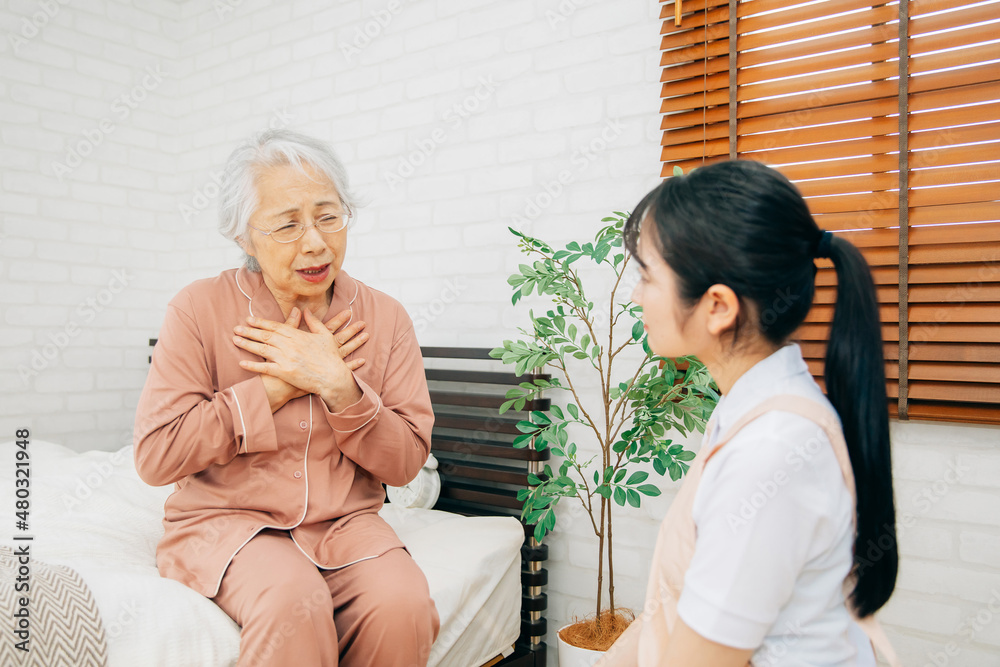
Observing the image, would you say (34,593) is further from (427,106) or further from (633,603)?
(427,106)

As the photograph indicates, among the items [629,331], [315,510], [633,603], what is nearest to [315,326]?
[315,510]

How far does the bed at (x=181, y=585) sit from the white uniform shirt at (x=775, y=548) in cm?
93

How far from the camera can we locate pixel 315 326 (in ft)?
5.15

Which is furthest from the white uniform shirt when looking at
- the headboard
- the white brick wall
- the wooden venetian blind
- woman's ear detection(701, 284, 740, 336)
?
the headboard

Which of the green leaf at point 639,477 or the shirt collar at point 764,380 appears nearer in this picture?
the shirt collar at point 764,380

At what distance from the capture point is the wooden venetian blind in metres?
1.64

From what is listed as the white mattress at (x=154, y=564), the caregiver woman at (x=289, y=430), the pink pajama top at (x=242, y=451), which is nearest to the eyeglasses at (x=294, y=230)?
the caregiver woman at (x=289, y=430)

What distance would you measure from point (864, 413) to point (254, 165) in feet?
4.21

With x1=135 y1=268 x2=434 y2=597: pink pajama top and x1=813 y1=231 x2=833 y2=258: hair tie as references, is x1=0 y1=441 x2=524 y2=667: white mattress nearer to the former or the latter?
x1=135 y1=268 x2=434 y2=597: pink pajama top

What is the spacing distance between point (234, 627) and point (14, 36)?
9.69ft

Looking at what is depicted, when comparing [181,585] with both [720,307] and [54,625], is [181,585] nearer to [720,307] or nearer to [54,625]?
[54,625]

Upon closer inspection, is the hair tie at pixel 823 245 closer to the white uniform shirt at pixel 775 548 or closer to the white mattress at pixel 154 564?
the white uniform shirt at pixel 775 548

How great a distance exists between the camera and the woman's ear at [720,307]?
0.89 m

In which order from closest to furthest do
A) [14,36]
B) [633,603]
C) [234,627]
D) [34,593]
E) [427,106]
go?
1. [34,593]
2. [234,627]
3. [633,603]
4. [427,106]
5. [14,36]
